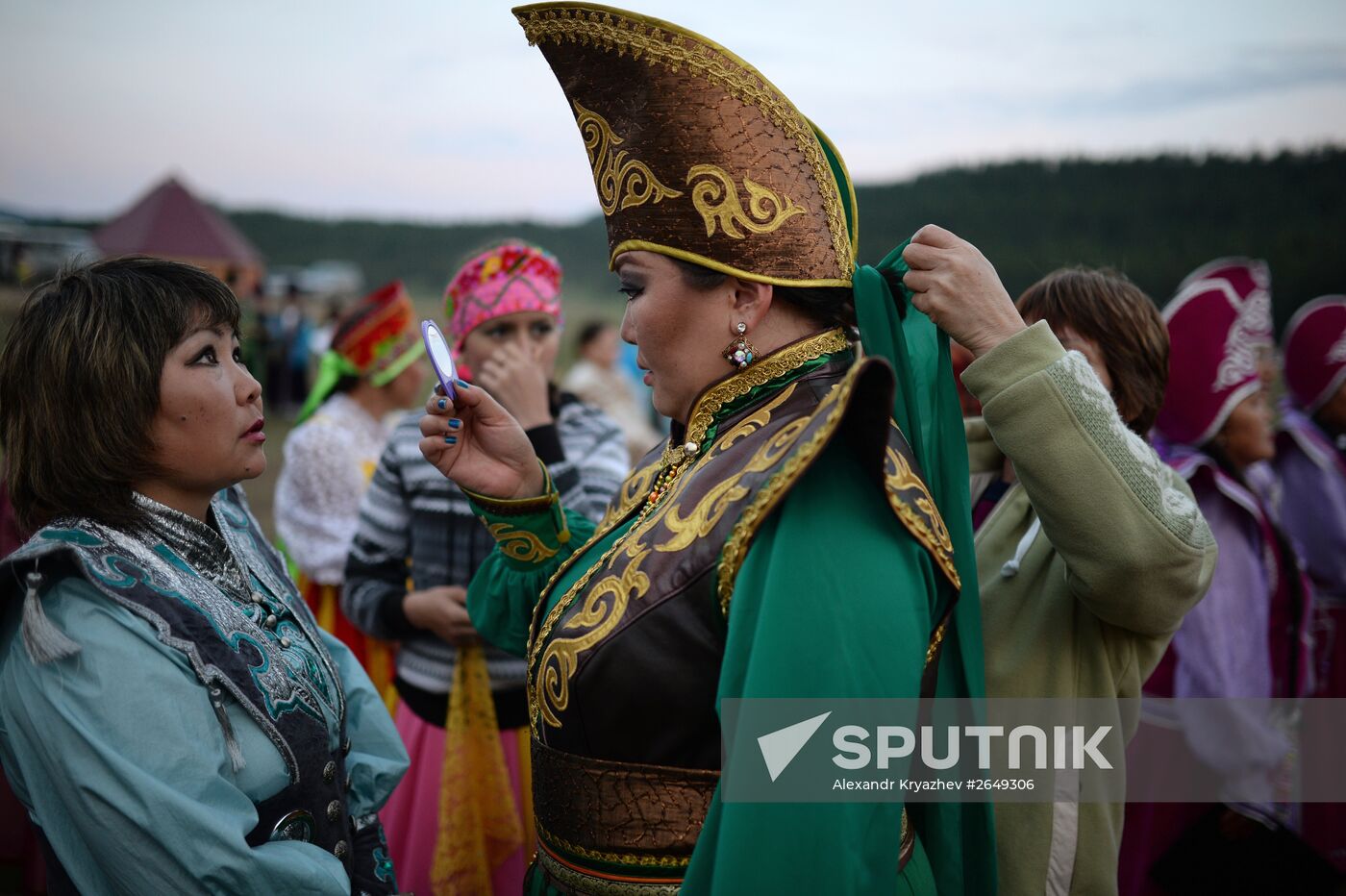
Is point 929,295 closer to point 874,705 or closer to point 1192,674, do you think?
point 874,705

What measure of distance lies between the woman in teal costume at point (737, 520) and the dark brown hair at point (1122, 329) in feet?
1.70

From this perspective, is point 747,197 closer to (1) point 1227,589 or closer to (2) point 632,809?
(2) point 632,809

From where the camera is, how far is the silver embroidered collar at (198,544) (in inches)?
68.9

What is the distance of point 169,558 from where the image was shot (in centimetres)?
173

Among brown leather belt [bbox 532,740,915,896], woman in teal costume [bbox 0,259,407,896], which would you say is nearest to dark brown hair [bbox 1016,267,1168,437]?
brown leather belt [bbox 532,740,915,896]

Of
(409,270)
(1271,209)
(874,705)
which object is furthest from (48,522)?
(409,270)

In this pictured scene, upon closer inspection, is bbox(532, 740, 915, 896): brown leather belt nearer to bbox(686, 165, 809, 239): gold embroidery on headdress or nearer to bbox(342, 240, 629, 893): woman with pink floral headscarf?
bbox(686, 165, 809, 239): gold embroidery on headdress

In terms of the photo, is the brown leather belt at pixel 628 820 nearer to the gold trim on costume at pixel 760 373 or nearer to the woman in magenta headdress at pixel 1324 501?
the gold trim on costume at pixel 760 373

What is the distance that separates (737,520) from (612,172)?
0.72 meters

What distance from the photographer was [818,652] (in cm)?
135

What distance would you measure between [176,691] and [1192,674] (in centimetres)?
275

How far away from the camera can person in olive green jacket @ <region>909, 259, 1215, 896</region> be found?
1.62 metres

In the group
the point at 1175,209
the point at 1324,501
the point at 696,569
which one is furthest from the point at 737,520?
the point at 1175,209

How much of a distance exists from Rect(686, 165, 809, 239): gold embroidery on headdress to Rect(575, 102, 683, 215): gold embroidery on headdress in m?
0.05
